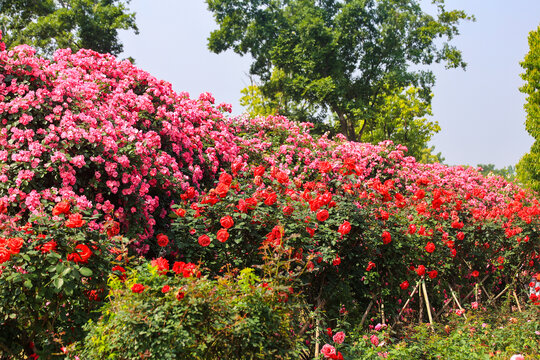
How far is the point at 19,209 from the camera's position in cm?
470

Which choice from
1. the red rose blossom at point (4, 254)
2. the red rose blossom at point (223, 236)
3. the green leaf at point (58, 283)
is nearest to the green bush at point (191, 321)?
the green leaf at point (58, 283)

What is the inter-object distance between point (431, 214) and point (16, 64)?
5.29 meters

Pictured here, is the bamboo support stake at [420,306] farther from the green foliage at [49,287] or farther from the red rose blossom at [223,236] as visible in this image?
the green foliage at [49,287]

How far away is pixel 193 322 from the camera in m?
2.86

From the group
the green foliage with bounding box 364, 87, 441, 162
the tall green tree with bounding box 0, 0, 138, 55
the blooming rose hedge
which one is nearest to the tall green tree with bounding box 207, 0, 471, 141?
the green foliage with bounding box 364, 87, 441, 162

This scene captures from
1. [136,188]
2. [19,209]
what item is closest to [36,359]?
[19,209]

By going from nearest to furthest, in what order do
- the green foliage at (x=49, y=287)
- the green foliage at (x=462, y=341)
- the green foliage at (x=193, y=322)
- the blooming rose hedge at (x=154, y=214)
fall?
the green foliage at (x=193, y=322)
the green foliage at (x=49, y=287)
the blooming rose hedge at (x=154, y=214)
the green foliage at (x=462, y=341)

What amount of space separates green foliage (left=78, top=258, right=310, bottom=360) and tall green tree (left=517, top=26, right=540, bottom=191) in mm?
17659

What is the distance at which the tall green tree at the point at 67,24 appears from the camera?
25478 mm

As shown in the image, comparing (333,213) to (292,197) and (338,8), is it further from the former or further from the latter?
(338,8)

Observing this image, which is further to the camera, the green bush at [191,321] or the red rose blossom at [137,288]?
the red rose blossom at [137,288]

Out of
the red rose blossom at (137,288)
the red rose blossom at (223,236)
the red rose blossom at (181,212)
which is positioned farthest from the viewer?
the red rose blossom at (181,212)

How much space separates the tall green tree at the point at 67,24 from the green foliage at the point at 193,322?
25338mm

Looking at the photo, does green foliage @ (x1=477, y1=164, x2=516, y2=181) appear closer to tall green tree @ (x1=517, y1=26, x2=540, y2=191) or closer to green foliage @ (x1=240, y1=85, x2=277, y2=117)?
tall green tree @ (x1=517, y1=26, x2=540, y2=191)
